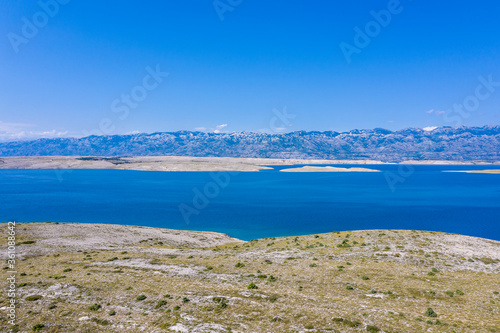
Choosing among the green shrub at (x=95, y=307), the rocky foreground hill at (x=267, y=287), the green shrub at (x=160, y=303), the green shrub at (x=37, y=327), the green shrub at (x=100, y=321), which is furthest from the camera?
the green shrub at (x=160, y=303)

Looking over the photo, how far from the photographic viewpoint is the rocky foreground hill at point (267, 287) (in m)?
21.8

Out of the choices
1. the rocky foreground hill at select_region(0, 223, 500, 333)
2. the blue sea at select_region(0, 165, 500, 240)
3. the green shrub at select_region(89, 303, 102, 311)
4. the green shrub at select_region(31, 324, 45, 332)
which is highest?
the green shrub at select_region(31, 324, 45, 332)

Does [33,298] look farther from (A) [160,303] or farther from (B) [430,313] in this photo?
(B) [430,313]

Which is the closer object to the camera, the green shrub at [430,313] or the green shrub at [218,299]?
the green shrub at [430,313]

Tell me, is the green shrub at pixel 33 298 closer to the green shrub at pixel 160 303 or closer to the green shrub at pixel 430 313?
the green shrub at pixel 160 303

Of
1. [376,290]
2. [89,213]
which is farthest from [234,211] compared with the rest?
[376,290]

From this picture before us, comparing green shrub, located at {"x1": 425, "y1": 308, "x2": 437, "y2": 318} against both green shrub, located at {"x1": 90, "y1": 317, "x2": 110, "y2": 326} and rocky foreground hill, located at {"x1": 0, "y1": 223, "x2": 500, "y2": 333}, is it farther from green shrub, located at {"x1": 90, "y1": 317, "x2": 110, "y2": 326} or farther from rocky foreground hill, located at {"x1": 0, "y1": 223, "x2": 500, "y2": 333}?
green shrub, located at {"x1": 90, "y1": 317, "x2": 110, "y2": 326}

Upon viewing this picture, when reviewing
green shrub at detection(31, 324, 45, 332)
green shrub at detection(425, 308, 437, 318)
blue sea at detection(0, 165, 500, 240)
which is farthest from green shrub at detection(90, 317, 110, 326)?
blue sea at detection(0, 165, 500, 240)

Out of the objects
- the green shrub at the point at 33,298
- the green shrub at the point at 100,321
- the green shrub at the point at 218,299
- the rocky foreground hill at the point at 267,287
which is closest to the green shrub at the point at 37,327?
the rocky foreground hill at the point at 267,287

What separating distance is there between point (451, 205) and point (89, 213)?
154351 millimetres

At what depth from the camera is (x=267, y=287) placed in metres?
29.4

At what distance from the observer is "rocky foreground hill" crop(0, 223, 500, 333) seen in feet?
71.7

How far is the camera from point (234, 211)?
112m

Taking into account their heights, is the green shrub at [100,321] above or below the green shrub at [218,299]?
above
